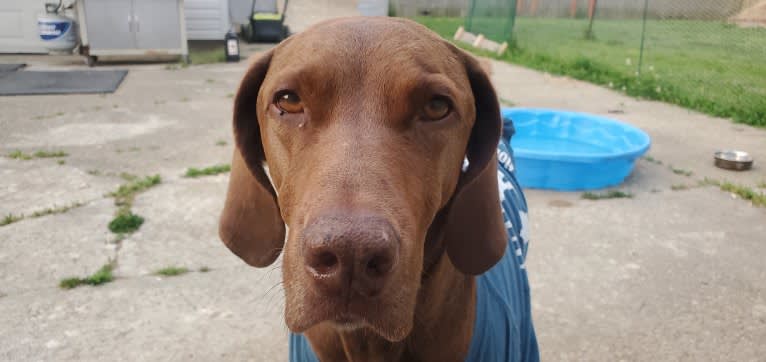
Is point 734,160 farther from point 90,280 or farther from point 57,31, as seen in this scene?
point 57,31

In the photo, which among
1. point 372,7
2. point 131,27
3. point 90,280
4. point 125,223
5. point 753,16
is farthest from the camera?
point 372,7

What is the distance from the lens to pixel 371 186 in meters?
1.41

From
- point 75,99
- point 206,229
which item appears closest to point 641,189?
point 206,229

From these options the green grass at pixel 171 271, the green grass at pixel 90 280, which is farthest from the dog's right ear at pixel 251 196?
the green grass at pixel 90 280

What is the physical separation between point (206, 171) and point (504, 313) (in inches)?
151

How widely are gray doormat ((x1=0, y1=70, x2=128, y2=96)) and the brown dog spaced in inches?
304

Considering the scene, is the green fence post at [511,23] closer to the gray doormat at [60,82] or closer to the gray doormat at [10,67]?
the gray doormat at [60,82]

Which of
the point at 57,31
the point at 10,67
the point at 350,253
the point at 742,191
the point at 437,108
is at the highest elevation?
the point at 437,108

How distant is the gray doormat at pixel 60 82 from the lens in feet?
28.7

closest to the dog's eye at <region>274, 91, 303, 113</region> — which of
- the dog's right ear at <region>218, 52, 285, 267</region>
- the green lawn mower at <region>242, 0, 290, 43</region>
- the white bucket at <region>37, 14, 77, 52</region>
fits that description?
the dog's right ear at <region>218, 52, 285, 267</region>

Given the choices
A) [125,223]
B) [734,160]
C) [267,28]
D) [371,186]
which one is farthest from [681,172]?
[267,28]

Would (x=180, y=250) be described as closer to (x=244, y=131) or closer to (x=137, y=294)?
(x=137, y=294)

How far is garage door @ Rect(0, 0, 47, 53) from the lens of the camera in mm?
12727

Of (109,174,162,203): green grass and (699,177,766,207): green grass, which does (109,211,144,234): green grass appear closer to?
(109,174,162,203): green grass
